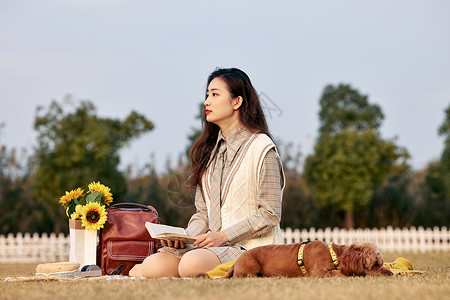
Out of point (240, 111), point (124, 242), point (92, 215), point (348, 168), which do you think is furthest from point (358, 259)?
point (348, 168)

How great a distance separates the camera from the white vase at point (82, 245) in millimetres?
5488

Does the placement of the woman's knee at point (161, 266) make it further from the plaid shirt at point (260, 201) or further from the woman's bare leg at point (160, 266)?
the plaid shirt at point (260, 201)

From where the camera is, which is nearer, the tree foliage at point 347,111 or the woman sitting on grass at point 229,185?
the woman sitting on grass at point 229,185

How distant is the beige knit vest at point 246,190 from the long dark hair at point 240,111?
0.26 metres

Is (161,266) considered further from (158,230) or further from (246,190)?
(246,190)

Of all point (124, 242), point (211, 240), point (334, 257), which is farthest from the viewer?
point (124, 242)

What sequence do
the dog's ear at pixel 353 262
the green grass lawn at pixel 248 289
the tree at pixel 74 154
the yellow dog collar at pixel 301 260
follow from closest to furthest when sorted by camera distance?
the green grass lawn at pixel 248 289, the dog's ear at pixel 353 262, the yellow dog collar at pixel 301 260, the tree at pixel 74 154

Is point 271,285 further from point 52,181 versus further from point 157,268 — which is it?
point 52,181

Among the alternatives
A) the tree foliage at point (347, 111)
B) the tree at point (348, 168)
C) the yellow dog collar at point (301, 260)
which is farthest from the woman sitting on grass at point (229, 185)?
the tree foliage at point (347, 111)

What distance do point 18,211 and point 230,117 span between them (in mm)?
13625

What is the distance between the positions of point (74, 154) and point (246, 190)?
1145 cm

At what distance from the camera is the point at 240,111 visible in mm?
4996

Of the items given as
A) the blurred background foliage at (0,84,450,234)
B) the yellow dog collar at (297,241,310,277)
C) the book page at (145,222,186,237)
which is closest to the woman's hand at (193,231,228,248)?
the book page at (145,222,186,237)

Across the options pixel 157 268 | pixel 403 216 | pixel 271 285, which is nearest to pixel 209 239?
pixel 157 268
